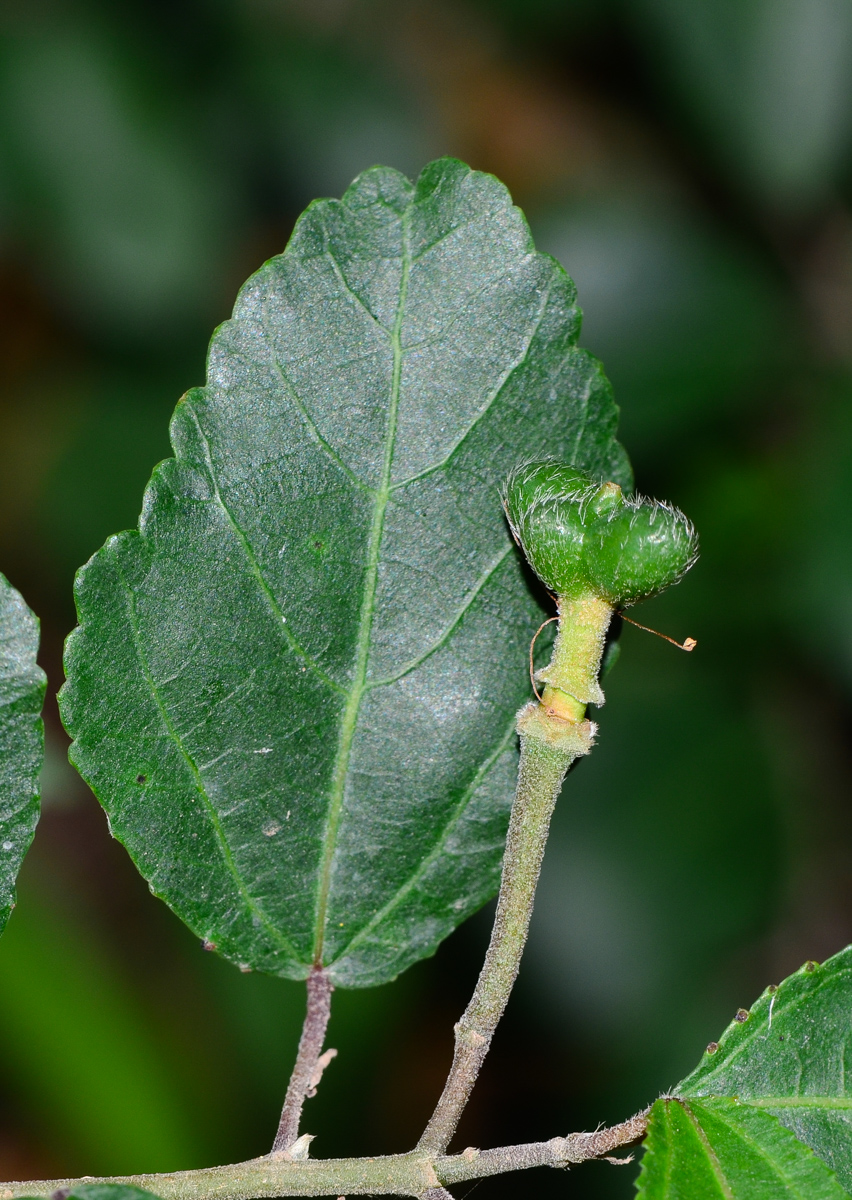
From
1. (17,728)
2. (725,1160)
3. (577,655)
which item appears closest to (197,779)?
(17,728)

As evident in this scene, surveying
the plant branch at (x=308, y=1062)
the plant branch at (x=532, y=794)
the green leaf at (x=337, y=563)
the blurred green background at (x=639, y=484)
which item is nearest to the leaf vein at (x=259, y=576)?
the green leaf at (x=337, y=563)

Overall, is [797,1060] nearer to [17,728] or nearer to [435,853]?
[435,853]

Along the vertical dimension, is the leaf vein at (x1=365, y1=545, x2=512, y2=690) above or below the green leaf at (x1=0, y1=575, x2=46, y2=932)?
above

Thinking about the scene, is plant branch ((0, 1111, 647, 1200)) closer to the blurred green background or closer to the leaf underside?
the leaf underside

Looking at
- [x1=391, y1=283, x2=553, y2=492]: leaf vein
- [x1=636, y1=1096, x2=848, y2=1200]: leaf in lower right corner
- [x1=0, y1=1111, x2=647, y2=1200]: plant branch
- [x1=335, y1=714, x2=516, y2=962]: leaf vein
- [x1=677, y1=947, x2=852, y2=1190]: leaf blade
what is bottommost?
[x1=0, y1=1111, x2=647, y2=1200]: plant branch

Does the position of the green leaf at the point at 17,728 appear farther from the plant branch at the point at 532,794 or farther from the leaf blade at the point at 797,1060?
the leaf blade at the point at 797,1060

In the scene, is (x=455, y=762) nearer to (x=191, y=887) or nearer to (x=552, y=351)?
(x=191, y=887)

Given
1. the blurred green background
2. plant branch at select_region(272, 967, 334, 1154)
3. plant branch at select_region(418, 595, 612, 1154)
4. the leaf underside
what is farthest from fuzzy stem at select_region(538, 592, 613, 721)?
the blurred green background

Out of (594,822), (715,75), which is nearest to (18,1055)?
(594,822)
